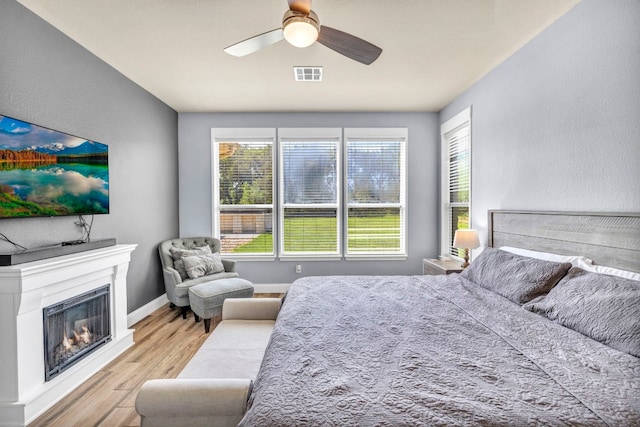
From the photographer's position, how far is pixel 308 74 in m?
3.29

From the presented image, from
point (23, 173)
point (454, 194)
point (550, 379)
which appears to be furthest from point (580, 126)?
point (23, 173)

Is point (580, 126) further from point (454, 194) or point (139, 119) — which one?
point (139, 119)

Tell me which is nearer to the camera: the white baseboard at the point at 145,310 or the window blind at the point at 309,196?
the white baseboard at the point at 145,310

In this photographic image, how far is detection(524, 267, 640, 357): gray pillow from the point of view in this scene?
4.42 feet

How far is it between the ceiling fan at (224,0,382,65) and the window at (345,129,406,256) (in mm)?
2394

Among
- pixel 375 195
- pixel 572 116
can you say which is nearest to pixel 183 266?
pixel 375 195

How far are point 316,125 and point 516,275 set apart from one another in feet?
10.9

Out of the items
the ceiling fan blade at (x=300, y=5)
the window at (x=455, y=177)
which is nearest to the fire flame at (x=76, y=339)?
the ceiling fan blade at (x=300, y=5)

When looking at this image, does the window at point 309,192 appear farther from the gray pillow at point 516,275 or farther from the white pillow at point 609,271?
the white pillow at point 609,271

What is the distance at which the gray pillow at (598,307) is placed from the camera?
1346mm

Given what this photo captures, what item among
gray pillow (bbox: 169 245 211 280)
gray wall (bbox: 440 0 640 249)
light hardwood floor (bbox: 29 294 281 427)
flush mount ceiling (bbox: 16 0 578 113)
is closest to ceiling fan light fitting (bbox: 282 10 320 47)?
flush mount ceiling (bbox: 16 0 578 113)

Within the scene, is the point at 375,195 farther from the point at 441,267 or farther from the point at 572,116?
the point at 572,116

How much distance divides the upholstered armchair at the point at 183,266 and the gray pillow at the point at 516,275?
277 cm

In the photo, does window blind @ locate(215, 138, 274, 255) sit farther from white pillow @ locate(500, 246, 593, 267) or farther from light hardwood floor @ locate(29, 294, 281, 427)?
white pillow @ locate(500, 246, 593, 267)
